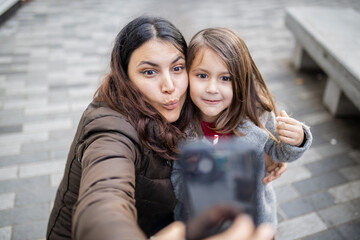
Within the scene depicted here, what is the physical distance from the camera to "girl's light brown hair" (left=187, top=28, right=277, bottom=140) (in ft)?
5.07

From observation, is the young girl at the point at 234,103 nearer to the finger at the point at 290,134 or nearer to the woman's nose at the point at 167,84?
the finger at the point at 290,134

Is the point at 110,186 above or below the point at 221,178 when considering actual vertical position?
below

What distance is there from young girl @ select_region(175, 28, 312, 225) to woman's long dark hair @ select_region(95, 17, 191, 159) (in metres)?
0.14

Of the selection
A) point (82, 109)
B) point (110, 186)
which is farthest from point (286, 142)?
point (82, 109)

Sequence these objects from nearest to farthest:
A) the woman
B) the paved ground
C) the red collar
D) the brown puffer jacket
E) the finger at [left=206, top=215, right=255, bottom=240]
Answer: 1. the finger at [left=206, top=215, right=255, bottom=240]
2. the brown puffer jacket
3. the woman
4. the red collar
5. the paved ground

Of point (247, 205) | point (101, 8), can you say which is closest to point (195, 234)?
point (247, 205)

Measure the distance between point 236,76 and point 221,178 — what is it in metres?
1.09

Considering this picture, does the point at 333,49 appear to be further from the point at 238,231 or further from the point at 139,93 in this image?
the point at 238,231

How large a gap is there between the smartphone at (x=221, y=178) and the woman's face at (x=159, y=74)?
85 cm

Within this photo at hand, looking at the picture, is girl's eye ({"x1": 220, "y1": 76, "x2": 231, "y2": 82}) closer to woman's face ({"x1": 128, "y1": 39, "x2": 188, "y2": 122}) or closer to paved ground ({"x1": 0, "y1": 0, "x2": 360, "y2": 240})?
woman's face ({"x1": 128, "y1": 39, "x2": 188, "y2": 122})

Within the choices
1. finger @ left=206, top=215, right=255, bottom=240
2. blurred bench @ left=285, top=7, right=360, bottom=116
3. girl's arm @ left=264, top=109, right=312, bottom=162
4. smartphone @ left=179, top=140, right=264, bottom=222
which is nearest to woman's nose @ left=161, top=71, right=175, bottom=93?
girl's arm @ left=264, top=109, right=312, bottom=162

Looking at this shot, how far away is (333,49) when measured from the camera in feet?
11.7

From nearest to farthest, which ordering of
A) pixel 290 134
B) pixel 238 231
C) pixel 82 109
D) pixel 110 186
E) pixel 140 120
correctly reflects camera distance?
pixel 238 231, pixel 110 186, pixel 140 120, pixel 290 134, pixel 82 109

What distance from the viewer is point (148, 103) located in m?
1.48
